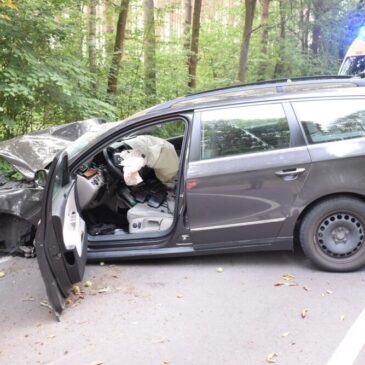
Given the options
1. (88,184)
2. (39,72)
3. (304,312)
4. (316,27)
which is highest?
(316,27)

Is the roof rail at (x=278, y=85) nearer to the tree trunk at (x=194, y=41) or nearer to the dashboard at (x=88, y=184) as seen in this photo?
the dashboard at (x=88, y=184)

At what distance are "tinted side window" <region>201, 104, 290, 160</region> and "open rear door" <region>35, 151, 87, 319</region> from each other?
1.28 m

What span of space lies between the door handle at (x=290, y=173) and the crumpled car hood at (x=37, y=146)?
2227mm

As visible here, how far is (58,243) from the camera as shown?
11.4ft

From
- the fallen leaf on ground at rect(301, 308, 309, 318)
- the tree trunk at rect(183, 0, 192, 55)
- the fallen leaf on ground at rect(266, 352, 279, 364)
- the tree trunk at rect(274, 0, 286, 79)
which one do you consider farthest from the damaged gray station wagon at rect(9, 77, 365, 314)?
A: the tree trunk at rect(274, 0, 286, 79)

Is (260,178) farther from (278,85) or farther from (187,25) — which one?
(187,25)

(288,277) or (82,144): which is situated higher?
(82,144)

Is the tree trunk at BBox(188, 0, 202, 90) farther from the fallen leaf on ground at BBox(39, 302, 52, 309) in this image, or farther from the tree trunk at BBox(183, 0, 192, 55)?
the fallen leaf on ground at BBox(39, 302, 52, 309)

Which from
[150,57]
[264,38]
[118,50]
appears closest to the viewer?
[118,50]

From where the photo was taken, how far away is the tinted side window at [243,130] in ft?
13.7

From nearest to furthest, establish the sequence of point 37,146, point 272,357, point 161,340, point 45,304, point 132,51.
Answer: point 272,357
point 161,340
point 45,304
point 37,146
point 132,51

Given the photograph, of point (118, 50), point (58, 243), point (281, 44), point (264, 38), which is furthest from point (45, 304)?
point (264, 38)

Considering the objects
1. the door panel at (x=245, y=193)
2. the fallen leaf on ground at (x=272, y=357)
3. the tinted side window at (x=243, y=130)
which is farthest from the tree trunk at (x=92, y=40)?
the fallen leaf on ground at (x=272, y=357)

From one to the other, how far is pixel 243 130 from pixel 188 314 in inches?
66.3
